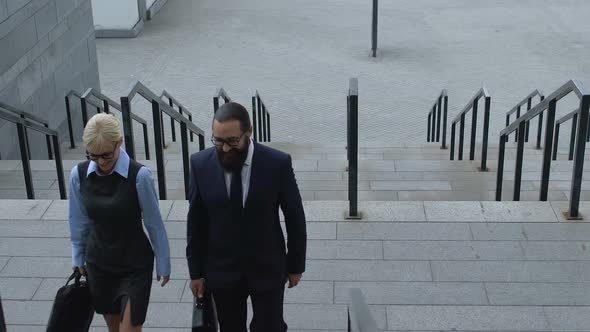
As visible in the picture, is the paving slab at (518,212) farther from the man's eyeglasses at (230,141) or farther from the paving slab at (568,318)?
the man's eyeglasses at (230,141)

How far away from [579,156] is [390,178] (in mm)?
2841

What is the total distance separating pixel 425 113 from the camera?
13969mm

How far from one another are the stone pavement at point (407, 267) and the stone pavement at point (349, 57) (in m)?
6.88

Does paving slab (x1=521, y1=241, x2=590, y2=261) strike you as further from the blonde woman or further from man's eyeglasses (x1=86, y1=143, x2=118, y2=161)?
man's eyeglasses (x1=86, y1=143, x2=118, y2=161)

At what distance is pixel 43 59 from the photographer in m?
10.6

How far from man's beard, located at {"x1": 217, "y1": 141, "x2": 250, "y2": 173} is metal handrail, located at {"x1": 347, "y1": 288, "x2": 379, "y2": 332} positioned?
704 millimetres

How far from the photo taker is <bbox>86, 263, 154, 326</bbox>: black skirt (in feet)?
12.7

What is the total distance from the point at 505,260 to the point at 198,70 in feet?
38.0

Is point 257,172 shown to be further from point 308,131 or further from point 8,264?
point 308,131

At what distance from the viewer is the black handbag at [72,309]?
3928 mm

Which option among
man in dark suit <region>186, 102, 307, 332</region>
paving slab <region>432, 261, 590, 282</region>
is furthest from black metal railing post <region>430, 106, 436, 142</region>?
man in dark suit <region>186, 102, 307, 332</region>

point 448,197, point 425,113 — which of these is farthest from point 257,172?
point 425,113

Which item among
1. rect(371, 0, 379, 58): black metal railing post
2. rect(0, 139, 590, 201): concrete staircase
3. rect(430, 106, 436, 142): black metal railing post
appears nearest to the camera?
rect(0, 139, 590, 201): concrete staircase

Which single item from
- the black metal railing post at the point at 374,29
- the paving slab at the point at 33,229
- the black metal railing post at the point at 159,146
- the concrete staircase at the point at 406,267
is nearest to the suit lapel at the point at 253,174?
the concrete staircase at the point at 406,267
